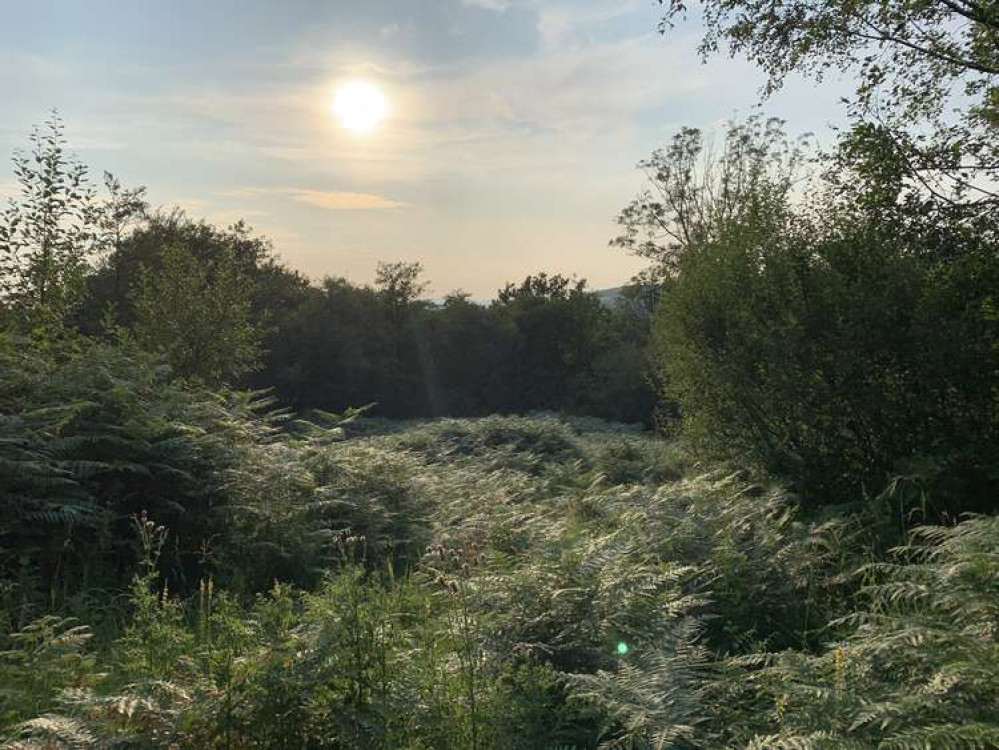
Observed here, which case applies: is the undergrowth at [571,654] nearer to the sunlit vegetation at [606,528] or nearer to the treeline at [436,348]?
the sunlit vegetation at [606,528]

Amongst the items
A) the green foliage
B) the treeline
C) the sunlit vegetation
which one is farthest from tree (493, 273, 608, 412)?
the green foliage

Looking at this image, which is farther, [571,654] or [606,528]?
[606,528]

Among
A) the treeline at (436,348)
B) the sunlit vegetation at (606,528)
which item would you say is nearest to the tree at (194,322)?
the sunlit vegetation at (606,528)

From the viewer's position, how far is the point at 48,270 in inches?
410

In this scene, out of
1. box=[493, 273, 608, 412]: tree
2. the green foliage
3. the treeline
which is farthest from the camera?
box=[493, 273, 608, 412]: tree

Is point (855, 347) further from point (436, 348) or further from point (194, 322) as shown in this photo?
point (436, 348)

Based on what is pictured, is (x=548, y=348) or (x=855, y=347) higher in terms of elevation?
(x=548, y=348)

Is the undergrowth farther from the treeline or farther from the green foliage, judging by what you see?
the treeline

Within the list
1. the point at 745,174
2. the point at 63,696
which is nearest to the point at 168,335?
the point at 63,696

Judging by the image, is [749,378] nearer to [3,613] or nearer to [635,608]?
[635,608]

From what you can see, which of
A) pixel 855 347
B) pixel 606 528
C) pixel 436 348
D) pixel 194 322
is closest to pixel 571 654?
pixel 606 528

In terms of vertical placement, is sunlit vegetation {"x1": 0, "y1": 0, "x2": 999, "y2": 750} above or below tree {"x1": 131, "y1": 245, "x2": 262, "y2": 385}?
below

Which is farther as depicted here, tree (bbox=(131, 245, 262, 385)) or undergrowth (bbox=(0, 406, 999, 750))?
tree (bbox=(131, 245, 262, 385))

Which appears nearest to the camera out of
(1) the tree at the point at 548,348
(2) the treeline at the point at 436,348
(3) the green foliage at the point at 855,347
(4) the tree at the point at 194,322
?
(3) the green foliage at the point at 855,347
